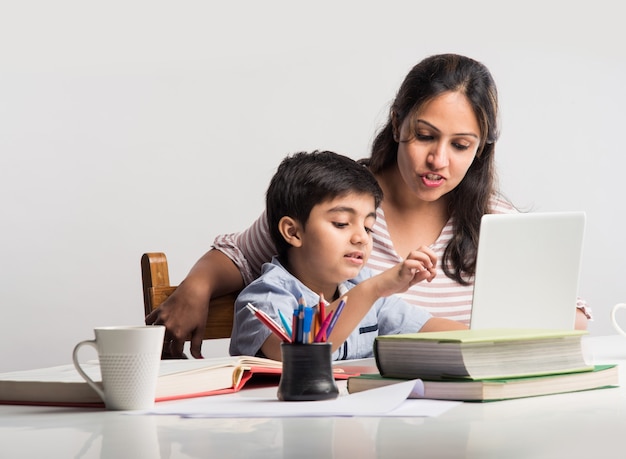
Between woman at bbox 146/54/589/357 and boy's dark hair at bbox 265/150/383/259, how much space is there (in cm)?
16

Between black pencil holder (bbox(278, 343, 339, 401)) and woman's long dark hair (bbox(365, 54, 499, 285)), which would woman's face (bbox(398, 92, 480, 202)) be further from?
black pencil holder (bbox(278, 343, 339, 401))

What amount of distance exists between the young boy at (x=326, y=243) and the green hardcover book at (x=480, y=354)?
0.57 m

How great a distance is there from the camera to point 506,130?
396 centimetres

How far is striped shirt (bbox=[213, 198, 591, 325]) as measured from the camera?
1.92 m

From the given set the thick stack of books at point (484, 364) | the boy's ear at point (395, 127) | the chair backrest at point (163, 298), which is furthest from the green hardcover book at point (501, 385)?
the boy's ear at point (395, 127)

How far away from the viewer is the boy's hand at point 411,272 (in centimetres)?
133

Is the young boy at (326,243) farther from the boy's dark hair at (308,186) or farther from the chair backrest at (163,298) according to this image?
the chair backrest at (163,298)

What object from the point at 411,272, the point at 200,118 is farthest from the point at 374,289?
the point at 200,118

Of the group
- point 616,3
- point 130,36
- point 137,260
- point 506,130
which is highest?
point 616,3

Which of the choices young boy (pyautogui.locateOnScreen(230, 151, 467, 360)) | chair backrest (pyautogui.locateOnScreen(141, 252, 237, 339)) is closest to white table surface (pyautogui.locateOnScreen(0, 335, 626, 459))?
young boy (pyautogui.locateOnScreen(230, 151, 467, 360))

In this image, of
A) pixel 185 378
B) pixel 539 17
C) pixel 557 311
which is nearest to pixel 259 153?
pixel 539 17

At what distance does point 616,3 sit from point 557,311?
3.16 meters

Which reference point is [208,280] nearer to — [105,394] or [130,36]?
[105,394]

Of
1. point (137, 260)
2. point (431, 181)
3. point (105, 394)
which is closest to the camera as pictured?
point (105, 394)
